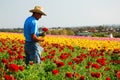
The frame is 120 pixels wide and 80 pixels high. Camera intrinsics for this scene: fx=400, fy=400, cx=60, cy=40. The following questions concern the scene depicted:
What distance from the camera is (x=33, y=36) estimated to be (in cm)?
880

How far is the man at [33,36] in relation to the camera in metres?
8.86

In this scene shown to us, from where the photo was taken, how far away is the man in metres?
8.86

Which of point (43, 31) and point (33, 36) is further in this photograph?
point (43, 31)

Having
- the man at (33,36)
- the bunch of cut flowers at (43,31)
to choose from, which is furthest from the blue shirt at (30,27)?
the bunch of cut flowers at (43,31)

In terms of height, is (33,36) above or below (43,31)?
below

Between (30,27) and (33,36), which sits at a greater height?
(30,27)

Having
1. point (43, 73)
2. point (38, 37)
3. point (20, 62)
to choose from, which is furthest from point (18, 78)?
point (20, 62)

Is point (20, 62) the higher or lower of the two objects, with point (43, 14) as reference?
lower

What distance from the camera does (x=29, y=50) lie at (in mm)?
9203

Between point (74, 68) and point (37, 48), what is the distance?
0.99 m

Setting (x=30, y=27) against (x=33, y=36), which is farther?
(x=30, y=27)

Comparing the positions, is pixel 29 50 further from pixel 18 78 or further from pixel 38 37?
pixel 18 78

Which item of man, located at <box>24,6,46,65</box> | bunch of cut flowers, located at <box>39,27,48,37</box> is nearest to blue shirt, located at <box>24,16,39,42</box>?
man, located at <box>24,6,46,65</box>

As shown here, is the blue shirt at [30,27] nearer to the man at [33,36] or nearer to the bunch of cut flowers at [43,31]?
the man at [33,36]
